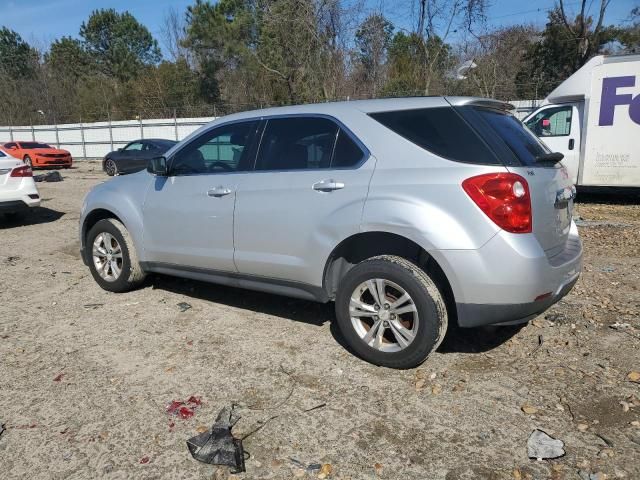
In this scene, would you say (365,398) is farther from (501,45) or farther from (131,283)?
(501,45)

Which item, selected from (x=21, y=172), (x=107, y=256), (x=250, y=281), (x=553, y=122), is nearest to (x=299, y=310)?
(x=250, y=281)

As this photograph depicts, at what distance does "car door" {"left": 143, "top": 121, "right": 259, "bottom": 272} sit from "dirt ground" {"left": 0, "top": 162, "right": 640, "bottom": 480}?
0.59 metres

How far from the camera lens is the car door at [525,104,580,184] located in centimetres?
1031

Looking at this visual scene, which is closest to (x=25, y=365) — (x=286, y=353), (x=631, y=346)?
(x=286, y=353)

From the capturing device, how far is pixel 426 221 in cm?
323

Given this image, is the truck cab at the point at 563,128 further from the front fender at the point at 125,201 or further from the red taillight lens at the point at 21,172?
the red taillight lens at the point at 21,172

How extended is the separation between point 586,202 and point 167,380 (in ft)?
32.6

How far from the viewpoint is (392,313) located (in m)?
3.44

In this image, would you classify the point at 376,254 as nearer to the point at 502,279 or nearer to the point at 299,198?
the point at 299,198

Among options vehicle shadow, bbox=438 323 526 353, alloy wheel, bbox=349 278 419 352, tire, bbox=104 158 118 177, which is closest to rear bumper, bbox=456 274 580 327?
alloy wheel, bbox=349 278 419 352

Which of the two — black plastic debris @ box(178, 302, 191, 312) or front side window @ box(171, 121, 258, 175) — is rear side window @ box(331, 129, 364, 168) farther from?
black plastic debris @ box(178, 302, 191, 312)

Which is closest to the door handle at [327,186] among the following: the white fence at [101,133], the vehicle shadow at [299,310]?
the vehicle shadow at [299,310]

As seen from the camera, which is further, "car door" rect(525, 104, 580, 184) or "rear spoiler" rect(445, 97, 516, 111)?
"car door" rect(525, 104, 580, 184)

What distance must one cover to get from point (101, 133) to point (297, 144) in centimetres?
3001
